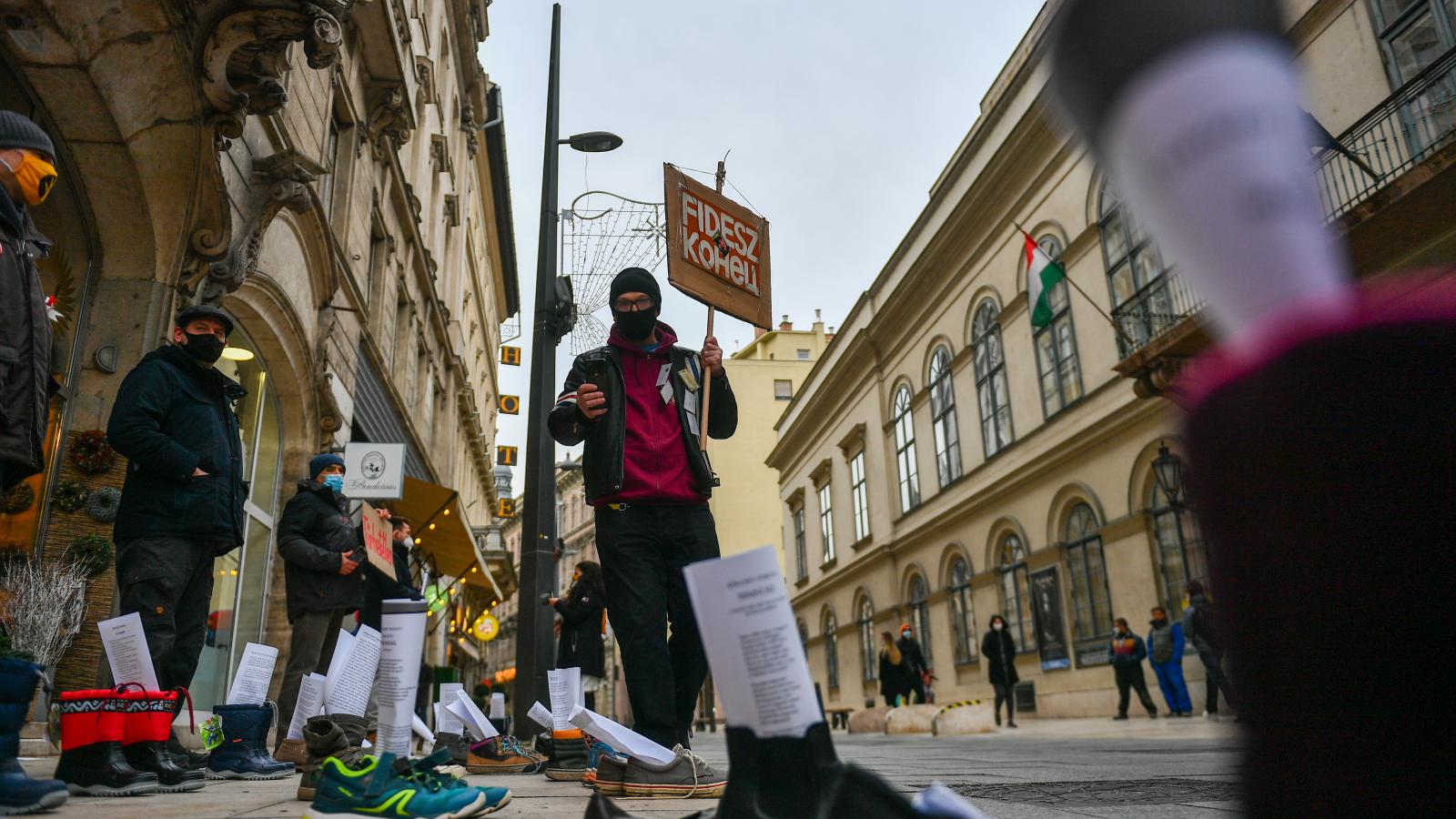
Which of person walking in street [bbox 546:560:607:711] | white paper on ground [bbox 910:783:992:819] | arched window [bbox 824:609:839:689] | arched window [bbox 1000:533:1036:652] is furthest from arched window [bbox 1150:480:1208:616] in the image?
arched window [bbox 824:609:839:689]

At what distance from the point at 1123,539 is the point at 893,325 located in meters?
12.6

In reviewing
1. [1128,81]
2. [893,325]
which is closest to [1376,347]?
[1128,81]

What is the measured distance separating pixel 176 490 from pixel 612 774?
2451mm

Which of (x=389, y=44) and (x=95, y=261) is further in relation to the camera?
(x=389, y=44)

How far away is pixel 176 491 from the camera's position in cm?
424

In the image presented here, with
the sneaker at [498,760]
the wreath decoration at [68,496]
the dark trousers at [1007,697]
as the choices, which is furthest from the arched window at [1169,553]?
the wreath decoration at [68,496]

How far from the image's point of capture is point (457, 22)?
21766 mm

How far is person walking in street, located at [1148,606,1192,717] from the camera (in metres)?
13.2

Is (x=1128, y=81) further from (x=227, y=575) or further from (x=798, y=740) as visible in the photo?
(x=227, y=575)

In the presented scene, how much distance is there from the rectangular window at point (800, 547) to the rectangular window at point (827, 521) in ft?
8.91

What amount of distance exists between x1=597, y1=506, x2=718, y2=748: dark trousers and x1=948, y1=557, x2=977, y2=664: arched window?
19426 mm

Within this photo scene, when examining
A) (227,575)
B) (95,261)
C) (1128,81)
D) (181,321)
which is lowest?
(1128,81)

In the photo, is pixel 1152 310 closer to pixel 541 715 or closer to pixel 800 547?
pixel 541 715

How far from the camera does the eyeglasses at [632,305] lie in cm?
383
